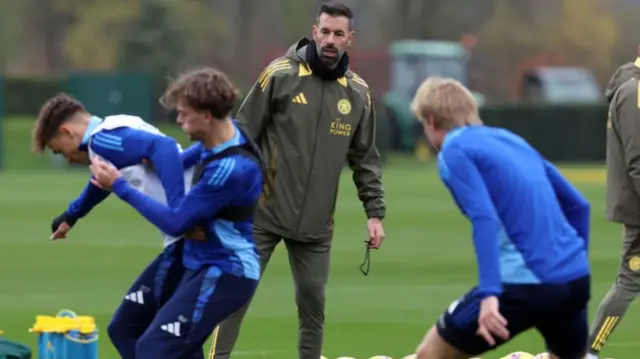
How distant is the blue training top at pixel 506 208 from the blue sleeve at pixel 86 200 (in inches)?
76.7

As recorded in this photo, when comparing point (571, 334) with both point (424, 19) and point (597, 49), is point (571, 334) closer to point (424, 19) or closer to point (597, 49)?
point (424, 19)

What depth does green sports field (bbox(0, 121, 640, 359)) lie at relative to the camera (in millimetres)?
10797

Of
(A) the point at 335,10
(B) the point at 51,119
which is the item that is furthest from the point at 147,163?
(A) the point at 335,10

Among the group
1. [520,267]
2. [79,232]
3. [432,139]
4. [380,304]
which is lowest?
[79,232]

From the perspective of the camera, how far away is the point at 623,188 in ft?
30.7

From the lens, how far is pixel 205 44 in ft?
201

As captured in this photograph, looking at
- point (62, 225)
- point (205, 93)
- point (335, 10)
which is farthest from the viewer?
point (335, 10)

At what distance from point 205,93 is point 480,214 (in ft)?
4.38

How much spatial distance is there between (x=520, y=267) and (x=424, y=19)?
56.9 metres

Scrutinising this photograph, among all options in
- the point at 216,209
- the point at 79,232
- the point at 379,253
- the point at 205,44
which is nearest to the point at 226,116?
the point at 216,209

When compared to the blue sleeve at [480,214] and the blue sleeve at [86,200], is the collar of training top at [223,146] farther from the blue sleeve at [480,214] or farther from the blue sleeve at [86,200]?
the blue sleeve at [480,214]

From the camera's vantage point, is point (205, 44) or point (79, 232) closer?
point (79, 232)

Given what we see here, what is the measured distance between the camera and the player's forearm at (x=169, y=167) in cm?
696

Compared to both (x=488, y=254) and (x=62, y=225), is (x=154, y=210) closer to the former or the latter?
(x=62, y=225)
